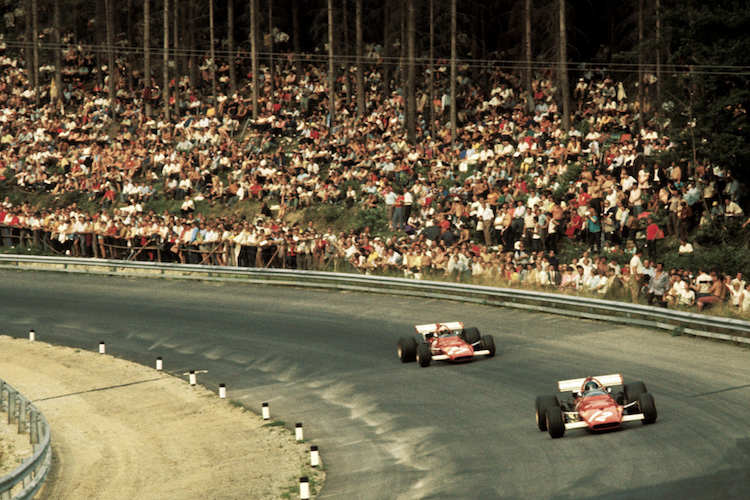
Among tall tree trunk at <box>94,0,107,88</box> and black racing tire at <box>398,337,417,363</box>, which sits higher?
tall tree trunk at <box>94,0,107,88</box>

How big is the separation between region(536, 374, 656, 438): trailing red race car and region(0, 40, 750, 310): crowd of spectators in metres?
6.29

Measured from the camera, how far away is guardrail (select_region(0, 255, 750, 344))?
18.7 metres

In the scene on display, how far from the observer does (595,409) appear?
43.8ft

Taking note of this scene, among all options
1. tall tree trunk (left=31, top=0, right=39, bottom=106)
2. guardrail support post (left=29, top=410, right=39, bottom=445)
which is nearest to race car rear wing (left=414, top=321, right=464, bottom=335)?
guardrail support post (left=29, top=410, right=39, bottom=445)

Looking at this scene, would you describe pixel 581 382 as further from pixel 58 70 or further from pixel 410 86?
pixel 58 70

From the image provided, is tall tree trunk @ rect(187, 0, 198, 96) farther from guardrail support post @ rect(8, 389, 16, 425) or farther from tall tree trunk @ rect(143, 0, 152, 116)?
guardrail support post @ rect(8, 389, 16, 425)

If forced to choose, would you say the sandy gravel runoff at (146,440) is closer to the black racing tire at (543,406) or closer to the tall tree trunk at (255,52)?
the black racing tire at (543,406)

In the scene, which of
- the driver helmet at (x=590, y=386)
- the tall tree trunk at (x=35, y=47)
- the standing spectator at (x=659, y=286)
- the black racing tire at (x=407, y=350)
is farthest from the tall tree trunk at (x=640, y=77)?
the tall tree trunk at (x=35, y=47)

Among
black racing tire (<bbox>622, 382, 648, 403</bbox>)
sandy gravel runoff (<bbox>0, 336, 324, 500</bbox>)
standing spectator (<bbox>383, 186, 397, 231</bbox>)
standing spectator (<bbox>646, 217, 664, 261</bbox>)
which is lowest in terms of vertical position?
sandy gravel runoff (<bbox>0, 336, 324, 500</bbox>)

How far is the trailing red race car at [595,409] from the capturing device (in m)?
13.2

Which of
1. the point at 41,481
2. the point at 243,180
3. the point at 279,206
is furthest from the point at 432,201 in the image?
the point at 41,481

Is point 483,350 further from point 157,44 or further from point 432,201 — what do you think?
point 157,44

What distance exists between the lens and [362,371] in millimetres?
18078

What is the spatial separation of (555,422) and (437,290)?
10805mm
